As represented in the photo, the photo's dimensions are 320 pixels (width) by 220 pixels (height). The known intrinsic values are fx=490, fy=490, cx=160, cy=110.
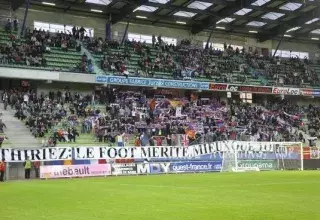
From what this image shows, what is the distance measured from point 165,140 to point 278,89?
65.7 feet

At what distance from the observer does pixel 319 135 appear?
52.3 m

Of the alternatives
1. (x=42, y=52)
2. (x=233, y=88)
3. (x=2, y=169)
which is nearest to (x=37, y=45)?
(x=42, y=52)

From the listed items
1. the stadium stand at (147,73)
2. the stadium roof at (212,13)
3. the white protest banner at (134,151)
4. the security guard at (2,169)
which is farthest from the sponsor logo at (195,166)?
the stadium roof at (212,13)

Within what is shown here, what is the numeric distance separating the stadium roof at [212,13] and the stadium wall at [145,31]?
68cm

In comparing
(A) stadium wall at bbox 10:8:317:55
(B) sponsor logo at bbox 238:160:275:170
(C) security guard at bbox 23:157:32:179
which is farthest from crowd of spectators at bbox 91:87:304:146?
(A) stadium wall at bbox 10:8:317:55

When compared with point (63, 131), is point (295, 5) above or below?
above

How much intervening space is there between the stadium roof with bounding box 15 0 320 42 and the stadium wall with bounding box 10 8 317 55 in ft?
2.23

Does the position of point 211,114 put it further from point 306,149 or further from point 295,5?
point 295,5

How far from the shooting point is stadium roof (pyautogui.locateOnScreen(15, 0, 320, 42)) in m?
48.1

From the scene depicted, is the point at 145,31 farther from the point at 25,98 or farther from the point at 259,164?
the point at 259,164

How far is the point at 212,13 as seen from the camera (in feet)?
169

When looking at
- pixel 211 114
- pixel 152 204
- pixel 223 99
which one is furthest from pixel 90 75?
pixel 152 204

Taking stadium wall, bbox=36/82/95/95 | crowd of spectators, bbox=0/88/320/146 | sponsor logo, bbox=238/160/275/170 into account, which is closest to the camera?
sponsor logo, bbox=238/160/275/170

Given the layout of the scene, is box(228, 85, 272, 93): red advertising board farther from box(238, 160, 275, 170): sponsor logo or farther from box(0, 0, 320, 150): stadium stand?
box(238, 160, 275, 170): sponsor logo
